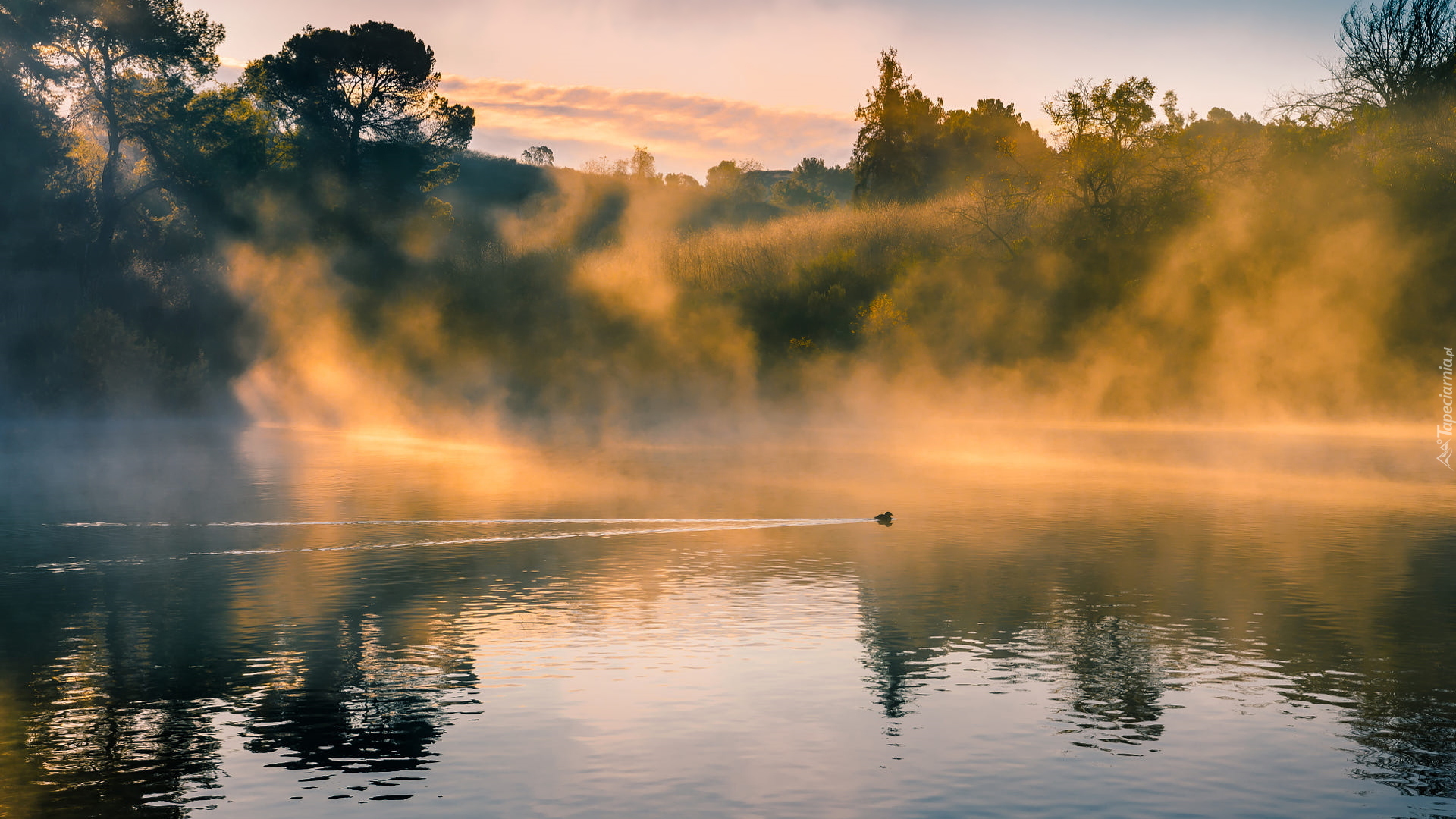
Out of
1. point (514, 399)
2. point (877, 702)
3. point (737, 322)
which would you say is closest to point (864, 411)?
point (737, 322)

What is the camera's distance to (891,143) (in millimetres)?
98125

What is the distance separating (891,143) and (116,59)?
50.4m

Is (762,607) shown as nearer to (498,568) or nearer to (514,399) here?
(498,568)

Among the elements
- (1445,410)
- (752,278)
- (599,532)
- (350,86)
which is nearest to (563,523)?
(599,532)

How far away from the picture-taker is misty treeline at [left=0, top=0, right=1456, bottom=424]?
6419cm

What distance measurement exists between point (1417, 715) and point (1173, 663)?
304 cm

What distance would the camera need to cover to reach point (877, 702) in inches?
601

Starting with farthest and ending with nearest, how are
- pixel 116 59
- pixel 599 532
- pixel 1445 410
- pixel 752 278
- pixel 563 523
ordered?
pixel 752 278 < pixel 116 59 < pixel 1445 410 < pixel 563 523 < pixel 599 532

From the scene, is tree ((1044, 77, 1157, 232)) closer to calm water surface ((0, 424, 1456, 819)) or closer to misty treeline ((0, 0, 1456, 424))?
misty treeline ((0, 0, 1456, 424))

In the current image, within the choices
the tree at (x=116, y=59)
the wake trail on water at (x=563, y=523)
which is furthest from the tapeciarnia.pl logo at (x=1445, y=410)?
the tree at (x=116, y=59)

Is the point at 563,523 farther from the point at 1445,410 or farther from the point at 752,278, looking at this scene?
the point at 752,278

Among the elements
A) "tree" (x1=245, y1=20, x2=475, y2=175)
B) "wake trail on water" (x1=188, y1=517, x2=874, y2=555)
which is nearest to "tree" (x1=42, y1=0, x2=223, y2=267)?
"tree" (x1=245, y1=20, x2=475, y2=175)

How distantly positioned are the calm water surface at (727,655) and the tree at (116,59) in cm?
3809

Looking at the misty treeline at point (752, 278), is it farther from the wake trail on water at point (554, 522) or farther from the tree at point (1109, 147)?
the wake trail on water at point (554, 522)
